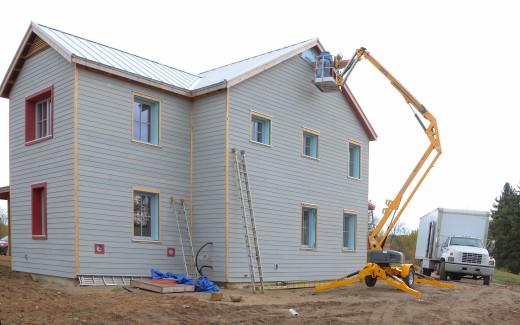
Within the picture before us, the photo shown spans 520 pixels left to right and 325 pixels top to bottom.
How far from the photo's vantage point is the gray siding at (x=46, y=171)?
16125 mm

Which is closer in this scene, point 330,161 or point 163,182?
point 163,182

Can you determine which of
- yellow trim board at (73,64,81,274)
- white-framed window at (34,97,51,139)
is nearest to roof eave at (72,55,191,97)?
yellow trim board at (73,64,81,274)

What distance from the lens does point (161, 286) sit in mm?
15109

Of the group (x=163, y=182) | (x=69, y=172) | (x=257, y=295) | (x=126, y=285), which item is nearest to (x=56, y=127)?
(x=69, y=172)

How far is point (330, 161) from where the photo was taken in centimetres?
2256

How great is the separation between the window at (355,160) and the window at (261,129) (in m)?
5.74

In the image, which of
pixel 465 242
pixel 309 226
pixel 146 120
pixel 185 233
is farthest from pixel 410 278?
pixel 146 120

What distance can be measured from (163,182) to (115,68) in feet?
12.5

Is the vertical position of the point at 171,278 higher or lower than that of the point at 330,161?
lower

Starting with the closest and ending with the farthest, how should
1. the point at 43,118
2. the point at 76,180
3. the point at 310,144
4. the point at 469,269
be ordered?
the point at 76,180 < the point at 43,118 < the point at 310,144 < the point at 469,269

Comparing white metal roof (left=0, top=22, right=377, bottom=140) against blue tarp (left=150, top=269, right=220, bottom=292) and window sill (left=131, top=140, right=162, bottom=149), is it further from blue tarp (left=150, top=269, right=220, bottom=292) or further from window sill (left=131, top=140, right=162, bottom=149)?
blue tarp (left=150, top=269, right=220, bottom=292)

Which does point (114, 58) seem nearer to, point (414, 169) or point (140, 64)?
point (140, 64)

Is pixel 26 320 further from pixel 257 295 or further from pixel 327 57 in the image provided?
pixel 327 57

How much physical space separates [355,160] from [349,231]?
3.04 m
